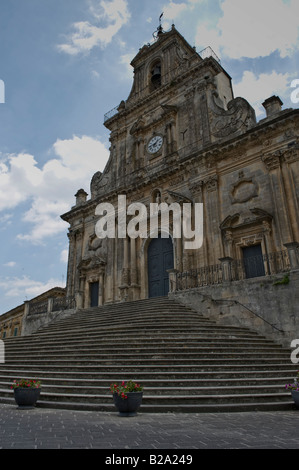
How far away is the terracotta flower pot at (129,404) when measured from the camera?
5.89m

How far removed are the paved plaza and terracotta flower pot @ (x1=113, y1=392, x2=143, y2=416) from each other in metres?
0.13

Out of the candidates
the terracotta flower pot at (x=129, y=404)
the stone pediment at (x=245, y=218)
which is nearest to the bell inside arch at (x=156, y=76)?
the stone pediment at (x=245, y=218)

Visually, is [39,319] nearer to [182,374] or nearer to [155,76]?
[182,374]

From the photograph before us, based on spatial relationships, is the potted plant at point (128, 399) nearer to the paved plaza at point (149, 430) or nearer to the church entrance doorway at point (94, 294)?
the paved plaza at point (149, 430)

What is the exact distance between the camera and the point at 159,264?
63.8 feet

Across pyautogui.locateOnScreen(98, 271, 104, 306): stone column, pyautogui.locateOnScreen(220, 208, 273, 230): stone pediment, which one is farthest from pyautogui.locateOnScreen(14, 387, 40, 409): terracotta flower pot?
pyautogui.locateOnScreen(98, 271, 104, 306): stone column

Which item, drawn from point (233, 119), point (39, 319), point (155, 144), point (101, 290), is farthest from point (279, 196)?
point (39, 319)

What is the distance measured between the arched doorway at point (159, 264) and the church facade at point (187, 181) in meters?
0.06

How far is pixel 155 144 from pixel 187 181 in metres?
5.00

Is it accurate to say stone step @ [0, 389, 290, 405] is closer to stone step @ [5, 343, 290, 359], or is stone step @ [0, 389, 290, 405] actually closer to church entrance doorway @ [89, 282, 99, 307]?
stone step @ [5, 343, 290, 359]

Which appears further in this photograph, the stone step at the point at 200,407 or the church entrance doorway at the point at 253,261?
the church entrance doorway at the point at 253,261

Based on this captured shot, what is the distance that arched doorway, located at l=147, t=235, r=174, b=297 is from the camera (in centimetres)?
1881

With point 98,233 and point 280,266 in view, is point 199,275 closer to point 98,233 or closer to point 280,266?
point 280,266


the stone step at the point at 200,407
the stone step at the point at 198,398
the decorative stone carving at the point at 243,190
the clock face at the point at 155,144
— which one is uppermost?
the clock face at the point at 155,144
